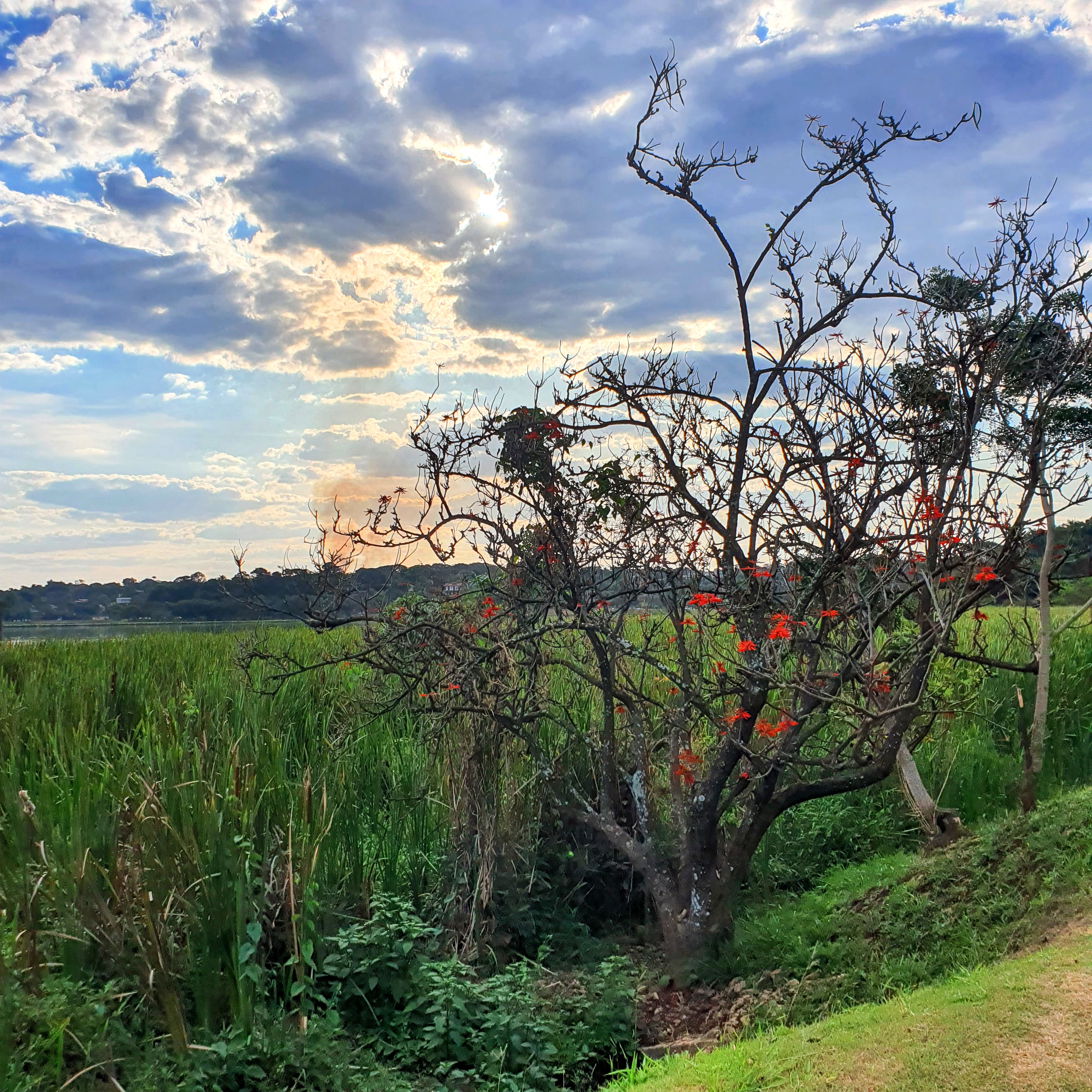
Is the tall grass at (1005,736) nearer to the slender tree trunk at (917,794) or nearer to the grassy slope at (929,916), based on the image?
the slender tree trunk at (917,794)

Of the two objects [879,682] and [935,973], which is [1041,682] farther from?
[935,973]

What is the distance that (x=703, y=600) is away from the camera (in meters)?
4.70

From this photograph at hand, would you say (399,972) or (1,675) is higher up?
(1,675)

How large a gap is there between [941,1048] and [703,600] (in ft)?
7.14

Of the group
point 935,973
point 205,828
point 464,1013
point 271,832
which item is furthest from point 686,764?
point 205,828

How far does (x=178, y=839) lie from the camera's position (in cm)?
415

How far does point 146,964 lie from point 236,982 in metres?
0.36

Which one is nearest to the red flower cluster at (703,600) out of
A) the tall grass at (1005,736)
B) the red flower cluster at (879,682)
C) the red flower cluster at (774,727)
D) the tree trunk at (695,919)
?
the red flower cluster at (774,727)

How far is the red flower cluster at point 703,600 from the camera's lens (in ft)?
15.3

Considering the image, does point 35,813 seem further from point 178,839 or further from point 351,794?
point 351,794

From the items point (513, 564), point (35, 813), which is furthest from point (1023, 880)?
point (35, 813)

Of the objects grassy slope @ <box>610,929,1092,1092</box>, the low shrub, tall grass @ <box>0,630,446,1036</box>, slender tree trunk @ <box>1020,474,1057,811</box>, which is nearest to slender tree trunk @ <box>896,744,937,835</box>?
slender tree trunk @ <box>1020,474,1057,811</box>

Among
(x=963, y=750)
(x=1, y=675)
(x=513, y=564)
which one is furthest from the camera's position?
(x=1, y=675)

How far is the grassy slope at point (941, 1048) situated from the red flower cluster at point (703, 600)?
75.1 inches
